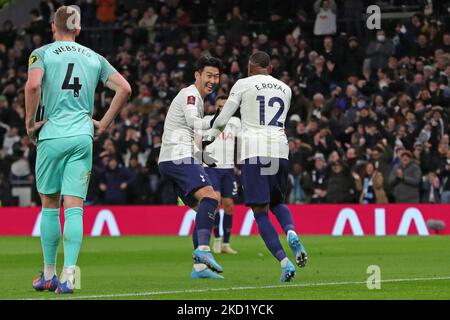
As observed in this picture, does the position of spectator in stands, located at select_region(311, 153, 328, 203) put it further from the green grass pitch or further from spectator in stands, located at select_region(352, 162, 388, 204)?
the green grass pitch

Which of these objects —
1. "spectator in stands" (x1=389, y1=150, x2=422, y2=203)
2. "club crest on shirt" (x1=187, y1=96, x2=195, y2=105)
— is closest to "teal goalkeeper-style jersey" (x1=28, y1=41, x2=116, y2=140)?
"club crest on shirt" (x1=187, y1=96, x2=195, y2=105)

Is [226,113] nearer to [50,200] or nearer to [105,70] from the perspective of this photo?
[105,70]

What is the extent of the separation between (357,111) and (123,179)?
5.60 metres

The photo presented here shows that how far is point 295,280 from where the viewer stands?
12.3 meters

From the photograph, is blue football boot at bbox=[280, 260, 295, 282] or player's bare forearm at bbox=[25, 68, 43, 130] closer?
player's bare forearm at bbox=[25, 68, 43, 130]

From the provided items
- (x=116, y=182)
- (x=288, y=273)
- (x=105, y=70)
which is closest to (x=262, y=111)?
(x=288, y=273)

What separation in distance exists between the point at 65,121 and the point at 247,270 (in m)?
4.47

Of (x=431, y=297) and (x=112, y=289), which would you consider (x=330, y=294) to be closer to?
(x=431, y=297)

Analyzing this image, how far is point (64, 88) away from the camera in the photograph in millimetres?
10656

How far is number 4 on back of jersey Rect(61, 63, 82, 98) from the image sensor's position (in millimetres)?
10664

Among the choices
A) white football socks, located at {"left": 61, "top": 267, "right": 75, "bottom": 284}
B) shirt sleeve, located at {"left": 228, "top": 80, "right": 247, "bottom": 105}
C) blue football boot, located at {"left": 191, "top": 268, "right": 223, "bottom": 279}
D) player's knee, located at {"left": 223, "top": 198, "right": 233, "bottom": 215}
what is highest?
shirt sleeve, located at {"left": 228, "top": 80, "right": 247, "bottom": 105}

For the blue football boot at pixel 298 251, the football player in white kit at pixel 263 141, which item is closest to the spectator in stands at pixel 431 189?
the football player in white kit at pixel 263 141

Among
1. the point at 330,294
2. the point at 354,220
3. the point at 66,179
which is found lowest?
the point at 354,220
